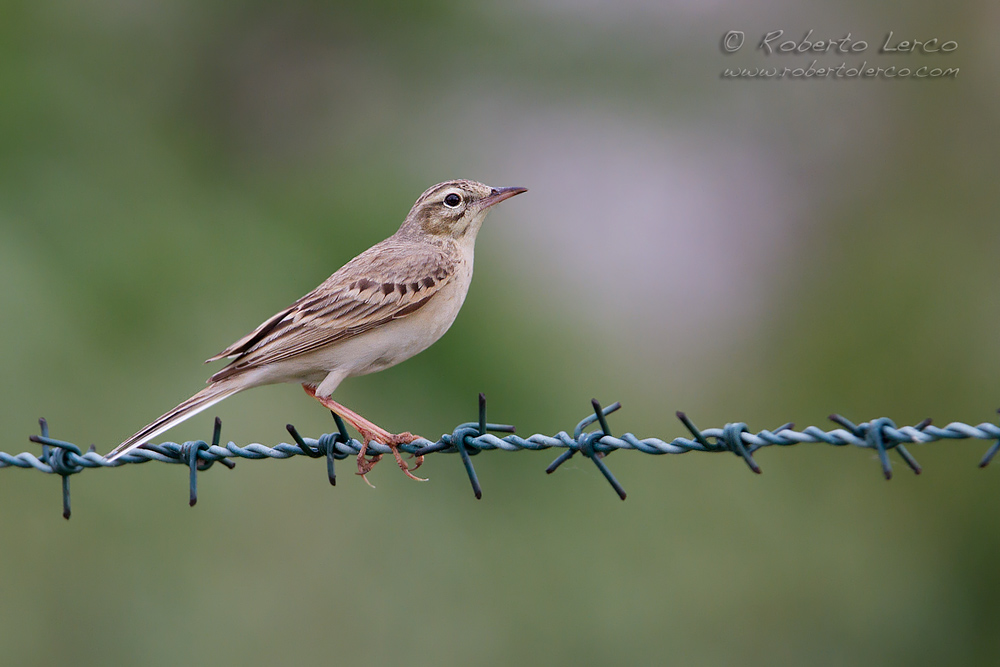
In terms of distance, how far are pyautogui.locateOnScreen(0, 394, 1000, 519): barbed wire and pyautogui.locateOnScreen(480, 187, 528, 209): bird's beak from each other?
2622mm

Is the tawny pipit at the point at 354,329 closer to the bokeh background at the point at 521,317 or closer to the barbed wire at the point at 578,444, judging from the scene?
the barbed wire at the point at 578,444

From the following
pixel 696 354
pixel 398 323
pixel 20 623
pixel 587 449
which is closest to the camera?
pixel 587 449

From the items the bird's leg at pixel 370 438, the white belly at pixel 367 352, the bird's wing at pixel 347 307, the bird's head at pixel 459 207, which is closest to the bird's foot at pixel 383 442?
the bird's leg at pixel 370 438

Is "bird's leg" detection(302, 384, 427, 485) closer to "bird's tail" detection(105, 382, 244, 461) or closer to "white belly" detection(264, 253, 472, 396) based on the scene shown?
"white belly" detection(264, 253, 472, 396)

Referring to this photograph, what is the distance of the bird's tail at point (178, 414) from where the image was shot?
17.4 ft

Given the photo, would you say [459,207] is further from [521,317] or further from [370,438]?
[521,317]

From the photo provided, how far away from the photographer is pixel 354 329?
253 inches

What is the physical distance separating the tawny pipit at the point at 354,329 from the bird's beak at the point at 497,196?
60 cm

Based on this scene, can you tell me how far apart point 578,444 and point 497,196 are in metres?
Answer: 3.54

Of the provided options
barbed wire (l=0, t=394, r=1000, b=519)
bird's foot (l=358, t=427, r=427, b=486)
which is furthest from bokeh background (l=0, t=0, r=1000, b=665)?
barbed wire (l=0, t=394, r=1000, b=519)

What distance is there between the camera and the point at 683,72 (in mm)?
18703

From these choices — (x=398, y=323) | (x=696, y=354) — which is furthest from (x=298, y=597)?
(x=696, y=354)

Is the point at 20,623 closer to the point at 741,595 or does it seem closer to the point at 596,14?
the point at 741,595

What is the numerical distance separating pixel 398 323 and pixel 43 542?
5989mm
